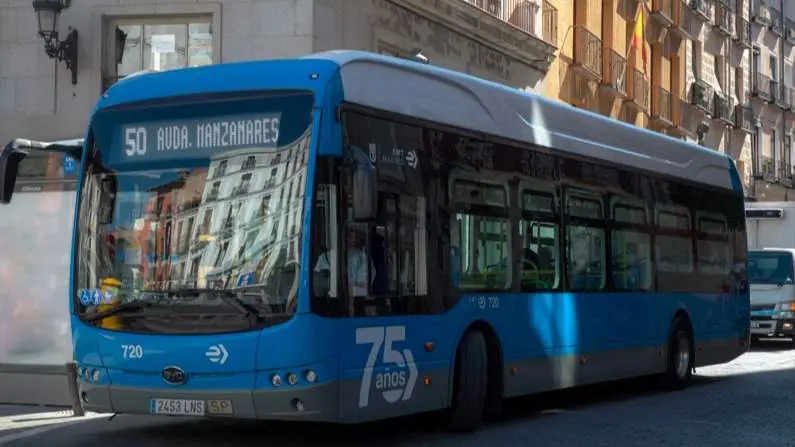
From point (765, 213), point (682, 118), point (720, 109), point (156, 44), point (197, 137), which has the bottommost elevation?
point (197, 137)

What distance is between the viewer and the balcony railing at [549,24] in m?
28.3

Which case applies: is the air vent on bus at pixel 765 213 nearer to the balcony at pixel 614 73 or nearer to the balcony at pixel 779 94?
the balcony at pixel 614 73

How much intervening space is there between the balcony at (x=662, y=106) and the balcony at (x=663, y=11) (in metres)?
1.83

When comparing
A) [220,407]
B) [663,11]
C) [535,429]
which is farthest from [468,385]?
[663,11]

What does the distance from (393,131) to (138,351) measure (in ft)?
8.35

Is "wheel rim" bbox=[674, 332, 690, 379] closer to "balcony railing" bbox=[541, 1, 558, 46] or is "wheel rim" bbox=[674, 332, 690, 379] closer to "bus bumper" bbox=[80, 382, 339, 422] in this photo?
"bus bumper" bbox=[80, 382, 339, 422]

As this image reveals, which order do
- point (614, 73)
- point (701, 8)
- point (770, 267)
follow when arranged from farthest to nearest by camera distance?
point (701, 8)
point (614, 73)
point (770, 267)

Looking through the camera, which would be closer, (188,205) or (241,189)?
(241,189)

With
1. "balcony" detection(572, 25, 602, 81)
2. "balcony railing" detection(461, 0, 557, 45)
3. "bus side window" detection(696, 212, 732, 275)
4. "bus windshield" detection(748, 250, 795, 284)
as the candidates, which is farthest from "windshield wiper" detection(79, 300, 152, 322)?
"balcony" detection(572, 25, 602, 81)

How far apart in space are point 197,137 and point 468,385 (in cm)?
323

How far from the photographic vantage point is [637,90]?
35.1 meters

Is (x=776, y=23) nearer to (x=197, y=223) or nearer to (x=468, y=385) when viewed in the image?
(x=468, y=385)

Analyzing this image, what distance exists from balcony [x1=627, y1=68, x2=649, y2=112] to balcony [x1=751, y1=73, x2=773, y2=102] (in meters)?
11.9

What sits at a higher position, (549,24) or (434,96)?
(549,24)
